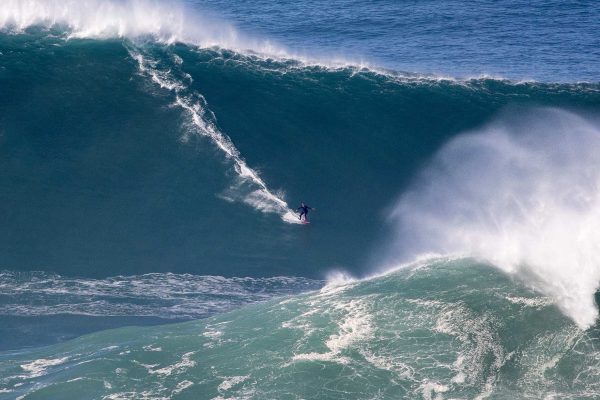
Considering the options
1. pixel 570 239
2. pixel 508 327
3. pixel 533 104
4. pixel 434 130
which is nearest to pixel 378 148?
pixel 434 130

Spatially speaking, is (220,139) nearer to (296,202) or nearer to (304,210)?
(296,202)

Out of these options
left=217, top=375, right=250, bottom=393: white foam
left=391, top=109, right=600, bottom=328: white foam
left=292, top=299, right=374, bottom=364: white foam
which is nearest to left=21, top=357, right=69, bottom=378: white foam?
left=217, top=375, right=250, bottom=393: white foam

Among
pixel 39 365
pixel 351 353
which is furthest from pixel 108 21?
pixel 351 353

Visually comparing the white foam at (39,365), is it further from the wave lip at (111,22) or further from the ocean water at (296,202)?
the wave lip at (111,22)

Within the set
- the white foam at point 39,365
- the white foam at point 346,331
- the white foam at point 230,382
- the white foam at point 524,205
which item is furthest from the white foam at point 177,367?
the white foam at point 524,205

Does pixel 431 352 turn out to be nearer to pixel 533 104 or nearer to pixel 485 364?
pixel 485 364

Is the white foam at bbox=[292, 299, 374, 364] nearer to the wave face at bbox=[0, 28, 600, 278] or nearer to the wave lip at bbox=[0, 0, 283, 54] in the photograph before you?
the wave face at bbox=[0, 28, 600, 278]
